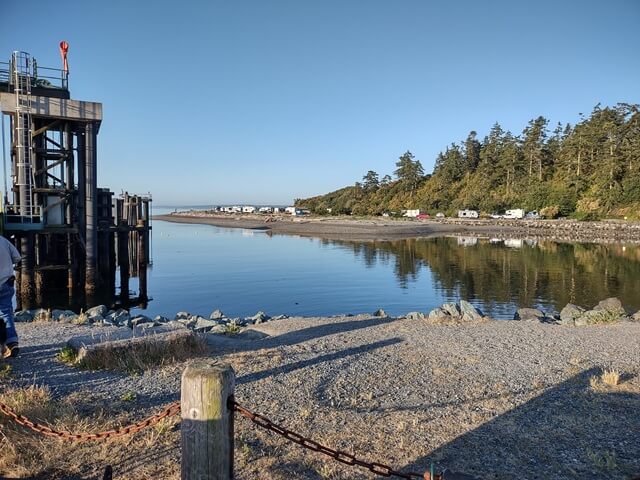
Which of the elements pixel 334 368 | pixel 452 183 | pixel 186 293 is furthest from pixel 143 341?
pixel 452 183

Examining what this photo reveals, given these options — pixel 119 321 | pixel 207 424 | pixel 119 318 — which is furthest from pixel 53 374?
pixel 119 318

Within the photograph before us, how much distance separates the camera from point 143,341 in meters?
7.92

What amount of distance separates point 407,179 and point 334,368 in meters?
103

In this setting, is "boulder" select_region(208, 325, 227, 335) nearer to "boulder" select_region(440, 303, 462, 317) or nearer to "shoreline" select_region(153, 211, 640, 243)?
"boulder" select_region(440, 303, 462, 317)

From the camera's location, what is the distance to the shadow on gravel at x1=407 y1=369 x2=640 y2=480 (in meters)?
4.54

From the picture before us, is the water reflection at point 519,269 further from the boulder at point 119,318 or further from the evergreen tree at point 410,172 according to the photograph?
the evergreen tree at point 410,172

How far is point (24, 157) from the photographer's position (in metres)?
19.6

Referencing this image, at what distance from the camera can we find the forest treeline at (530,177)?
229ft

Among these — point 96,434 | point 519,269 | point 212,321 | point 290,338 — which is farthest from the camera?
Answer: point 519,269

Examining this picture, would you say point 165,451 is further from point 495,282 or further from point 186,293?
point 495,282

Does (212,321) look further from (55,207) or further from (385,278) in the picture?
(385,278)

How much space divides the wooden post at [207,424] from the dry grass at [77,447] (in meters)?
1.07

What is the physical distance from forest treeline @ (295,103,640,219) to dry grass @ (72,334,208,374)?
70970mm

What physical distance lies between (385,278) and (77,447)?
25068mm
